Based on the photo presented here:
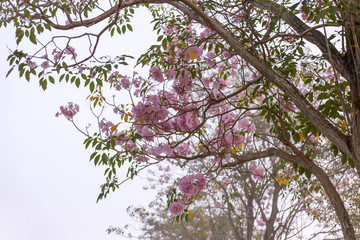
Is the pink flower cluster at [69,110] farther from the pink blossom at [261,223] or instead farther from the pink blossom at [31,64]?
the pink blossom at [261,223]

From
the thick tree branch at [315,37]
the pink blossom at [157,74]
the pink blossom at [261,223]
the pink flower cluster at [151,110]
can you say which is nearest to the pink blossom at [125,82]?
the pink blossom at [157,74]

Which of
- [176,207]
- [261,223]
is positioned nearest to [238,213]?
[261,223]

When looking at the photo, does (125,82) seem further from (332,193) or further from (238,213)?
(238,213)

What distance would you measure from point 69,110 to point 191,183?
109 cm

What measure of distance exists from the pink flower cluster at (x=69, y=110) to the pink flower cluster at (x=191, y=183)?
3.32ft

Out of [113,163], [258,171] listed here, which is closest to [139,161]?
[113,163]

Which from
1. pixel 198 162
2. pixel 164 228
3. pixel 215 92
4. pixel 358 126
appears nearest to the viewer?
pixel 358 126

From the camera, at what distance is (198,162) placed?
498cm

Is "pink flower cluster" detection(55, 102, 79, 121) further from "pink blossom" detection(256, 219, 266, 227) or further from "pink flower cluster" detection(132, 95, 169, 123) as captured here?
"pink blossom" detection(256, 219, 266, 227)

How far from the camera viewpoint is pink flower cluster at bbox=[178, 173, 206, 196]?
6.54 feet

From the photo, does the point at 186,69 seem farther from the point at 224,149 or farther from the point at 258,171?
the point at 258,171

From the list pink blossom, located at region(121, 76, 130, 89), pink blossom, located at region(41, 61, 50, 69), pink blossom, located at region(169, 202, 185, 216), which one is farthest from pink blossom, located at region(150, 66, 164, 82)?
pink blossom, located at region(169, 202, 185, 216)

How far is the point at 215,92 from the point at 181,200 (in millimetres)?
660

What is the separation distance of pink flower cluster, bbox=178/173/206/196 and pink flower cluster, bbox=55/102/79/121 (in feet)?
3.32
